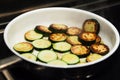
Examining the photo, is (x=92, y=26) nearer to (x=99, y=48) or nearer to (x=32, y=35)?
(x=99, y=48)

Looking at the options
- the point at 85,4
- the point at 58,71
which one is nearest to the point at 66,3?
the point at 85,4

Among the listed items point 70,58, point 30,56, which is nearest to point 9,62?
point 30,56

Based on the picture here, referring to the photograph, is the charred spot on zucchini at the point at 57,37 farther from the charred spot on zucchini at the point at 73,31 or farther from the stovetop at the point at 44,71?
the stovetop at the point at 44,71

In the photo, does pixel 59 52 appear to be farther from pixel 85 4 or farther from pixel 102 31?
pixel 85 4

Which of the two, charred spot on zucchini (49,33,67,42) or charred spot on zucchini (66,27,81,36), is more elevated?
charred spot on zucchini (66,27,81,36)

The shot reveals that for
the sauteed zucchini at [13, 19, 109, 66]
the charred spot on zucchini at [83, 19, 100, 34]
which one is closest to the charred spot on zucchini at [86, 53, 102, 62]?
the sauteed zucchini at [13, 19, 109, 66]

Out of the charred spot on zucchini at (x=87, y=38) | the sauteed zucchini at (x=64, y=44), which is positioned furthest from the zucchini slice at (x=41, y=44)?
the charred spot on zucchini at (x=87, y=38)

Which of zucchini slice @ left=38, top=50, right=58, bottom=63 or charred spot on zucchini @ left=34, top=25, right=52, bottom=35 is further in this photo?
charred spot on zucchini @ left=34, top=25, right=52, bottom=35

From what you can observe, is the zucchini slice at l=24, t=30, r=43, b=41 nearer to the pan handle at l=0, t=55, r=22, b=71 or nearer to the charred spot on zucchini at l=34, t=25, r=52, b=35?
the charred spot on zucchini at l=34, t=25, r=52, b=35
